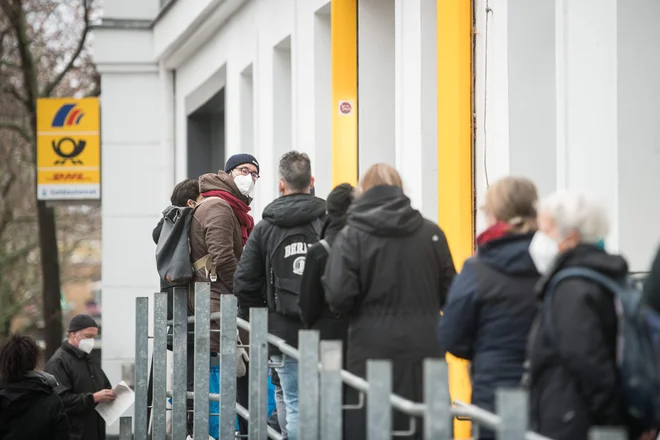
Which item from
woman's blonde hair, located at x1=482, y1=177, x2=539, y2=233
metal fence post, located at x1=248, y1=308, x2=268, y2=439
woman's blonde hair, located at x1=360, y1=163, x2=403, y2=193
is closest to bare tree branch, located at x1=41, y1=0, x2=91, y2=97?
metal fence post, located at x1=248, y1=308, x2=268, y2=439

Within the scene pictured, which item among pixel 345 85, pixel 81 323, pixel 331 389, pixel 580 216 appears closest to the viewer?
pixel 580 216

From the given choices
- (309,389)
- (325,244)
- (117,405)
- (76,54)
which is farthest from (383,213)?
(76,54)

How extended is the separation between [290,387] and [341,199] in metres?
1.21

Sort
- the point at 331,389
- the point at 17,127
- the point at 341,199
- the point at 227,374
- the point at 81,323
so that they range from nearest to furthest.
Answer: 1. the point at 331,389
2. the point at 341,199
3. the point at 227,374
4. the point at 81,323
5. the point at 17,127

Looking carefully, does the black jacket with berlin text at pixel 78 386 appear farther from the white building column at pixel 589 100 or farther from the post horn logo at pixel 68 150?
Result: the post horn logo at pixel 68 150

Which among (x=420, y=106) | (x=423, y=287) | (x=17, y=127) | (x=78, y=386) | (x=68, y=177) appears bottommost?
(x=78, y=386)

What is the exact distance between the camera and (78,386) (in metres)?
11.2

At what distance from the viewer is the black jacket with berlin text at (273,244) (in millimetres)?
7773

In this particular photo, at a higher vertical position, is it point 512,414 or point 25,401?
point 512,414

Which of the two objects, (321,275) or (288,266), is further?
(288,266)

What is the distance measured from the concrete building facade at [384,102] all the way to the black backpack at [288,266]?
1.64m

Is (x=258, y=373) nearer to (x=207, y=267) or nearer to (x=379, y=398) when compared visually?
(x=207, y=267)

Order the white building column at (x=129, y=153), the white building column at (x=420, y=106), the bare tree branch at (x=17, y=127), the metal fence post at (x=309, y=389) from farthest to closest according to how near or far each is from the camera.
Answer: the bare tree branch at (x=17, y=127), the white building column at (x=129, y=153), the white building column at (x=420, y=106), the metal fence post at (x=309, y=389)

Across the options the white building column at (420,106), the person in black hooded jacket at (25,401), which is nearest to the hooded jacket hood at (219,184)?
the person in black hooded jacket at (25,401)
